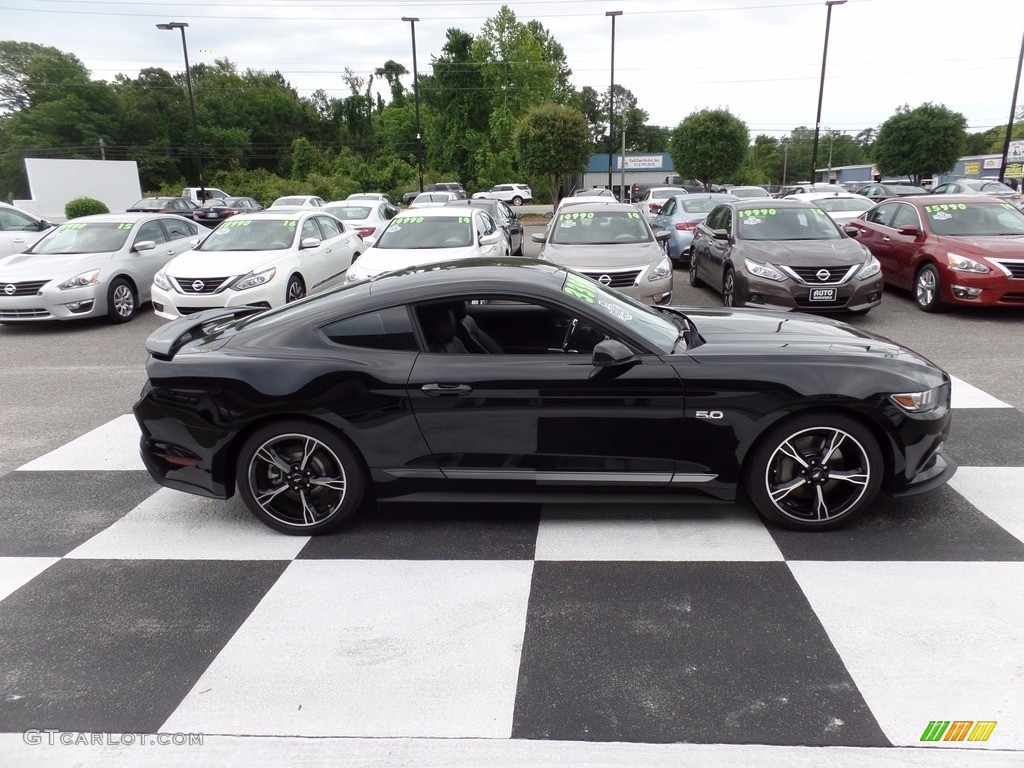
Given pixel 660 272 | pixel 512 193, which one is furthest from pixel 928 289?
pixel 512 193

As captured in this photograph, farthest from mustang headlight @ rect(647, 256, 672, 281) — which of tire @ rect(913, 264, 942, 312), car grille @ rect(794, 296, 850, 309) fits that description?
tire @ rect(913, 264, 942, 312)

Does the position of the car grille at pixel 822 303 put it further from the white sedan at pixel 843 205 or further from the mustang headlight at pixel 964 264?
the white sedan at pixel 843 205

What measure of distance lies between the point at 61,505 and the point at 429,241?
6799 mm

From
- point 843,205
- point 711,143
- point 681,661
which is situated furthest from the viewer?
point 711,143

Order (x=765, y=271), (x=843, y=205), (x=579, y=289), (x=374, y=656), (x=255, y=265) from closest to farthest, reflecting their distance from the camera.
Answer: (x=374, y=656) → (x=579, y=289) → (x=765, y=271) → (x=255, y=265) → (x=843, y=205)

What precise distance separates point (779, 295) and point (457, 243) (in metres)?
4.45

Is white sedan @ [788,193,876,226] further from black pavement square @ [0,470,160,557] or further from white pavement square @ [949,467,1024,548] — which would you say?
black pavement square @ [0,470,160,557]

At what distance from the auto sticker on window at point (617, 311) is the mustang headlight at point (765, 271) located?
5457 millimetres

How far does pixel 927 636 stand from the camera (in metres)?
2.99

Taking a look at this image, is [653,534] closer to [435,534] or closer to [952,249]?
[435,534]

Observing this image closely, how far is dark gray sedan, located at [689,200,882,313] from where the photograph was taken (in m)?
8.91

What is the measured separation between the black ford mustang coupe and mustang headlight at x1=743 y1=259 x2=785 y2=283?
5189 millimetres

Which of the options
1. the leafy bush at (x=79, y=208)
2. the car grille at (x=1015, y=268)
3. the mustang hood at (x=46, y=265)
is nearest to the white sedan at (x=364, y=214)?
the mustang hood at (x=46, y=265)

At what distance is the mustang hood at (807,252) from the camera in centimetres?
904
